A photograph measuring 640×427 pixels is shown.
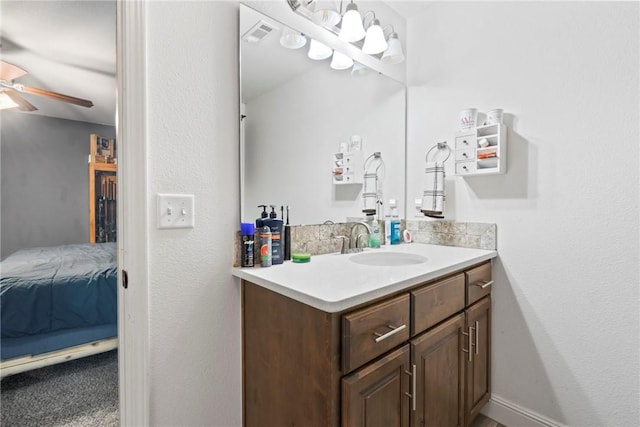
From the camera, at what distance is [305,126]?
1.49 meters

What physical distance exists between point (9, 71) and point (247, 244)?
8.76ft

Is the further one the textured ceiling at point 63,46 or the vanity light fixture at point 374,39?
the textured ceiling at point 63,46

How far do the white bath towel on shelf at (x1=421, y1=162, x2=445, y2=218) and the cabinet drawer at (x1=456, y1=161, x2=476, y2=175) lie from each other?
4.0 inches

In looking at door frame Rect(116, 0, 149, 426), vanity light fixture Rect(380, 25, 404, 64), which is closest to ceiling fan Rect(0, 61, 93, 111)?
door frame Rect(116, 0, 149, 426)

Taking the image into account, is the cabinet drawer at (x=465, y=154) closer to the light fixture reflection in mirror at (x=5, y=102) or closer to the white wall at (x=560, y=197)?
the white wall at (x=560, y=197)

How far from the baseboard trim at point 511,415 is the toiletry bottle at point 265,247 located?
149 cm

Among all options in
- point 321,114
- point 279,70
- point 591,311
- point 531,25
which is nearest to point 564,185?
point 591,311

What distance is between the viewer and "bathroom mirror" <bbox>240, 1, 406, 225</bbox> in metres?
1.22

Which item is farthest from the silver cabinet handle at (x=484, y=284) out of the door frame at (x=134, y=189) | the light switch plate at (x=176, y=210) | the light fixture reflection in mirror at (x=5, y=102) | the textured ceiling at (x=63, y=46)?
the light fixture reflection in mirror at (x=5, y=102)

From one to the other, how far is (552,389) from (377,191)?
133 cm

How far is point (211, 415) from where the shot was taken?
109 cm

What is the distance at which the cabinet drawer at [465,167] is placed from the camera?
5.06 feet

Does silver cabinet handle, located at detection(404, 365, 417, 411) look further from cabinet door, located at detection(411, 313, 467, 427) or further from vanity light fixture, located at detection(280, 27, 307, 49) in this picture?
vanity light fixture, located at detection(280, 27, 307, 49)

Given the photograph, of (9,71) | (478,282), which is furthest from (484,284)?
(9,71)
